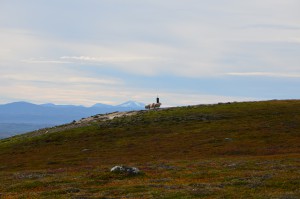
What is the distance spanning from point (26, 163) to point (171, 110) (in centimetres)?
6030

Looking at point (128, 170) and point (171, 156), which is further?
point (171, 156)

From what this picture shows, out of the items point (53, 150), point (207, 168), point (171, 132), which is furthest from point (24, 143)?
point (207, 168)

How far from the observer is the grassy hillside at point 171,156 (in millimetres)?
35281

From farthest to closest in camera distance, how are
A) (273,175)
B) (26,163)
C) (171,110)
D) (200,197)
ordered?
(171,110) → (26,163) → (273,175) → (200,197)

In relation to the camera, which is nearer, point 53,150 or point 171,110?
point 53,150

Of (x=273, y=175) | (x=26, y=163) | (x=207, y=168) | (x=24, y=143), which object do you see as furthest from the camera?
(x=24, y=143)

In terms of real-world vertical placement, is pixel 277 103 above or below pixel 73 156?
above

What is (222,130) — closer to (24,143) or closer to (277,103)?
(277,103)

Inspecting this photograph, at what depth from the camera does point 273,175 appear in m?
39.0

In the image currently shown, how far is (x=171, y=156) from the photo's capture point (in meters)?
73.1

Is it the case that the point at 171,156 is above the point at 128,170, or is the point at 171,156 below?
below

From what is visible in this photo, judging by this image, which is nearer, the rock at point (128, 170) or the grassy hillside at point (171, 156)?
the grassy hillside at point (171, 156)

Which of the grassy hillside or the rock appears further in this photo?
the rock

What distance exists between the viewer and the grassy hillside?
3528 centimetres
